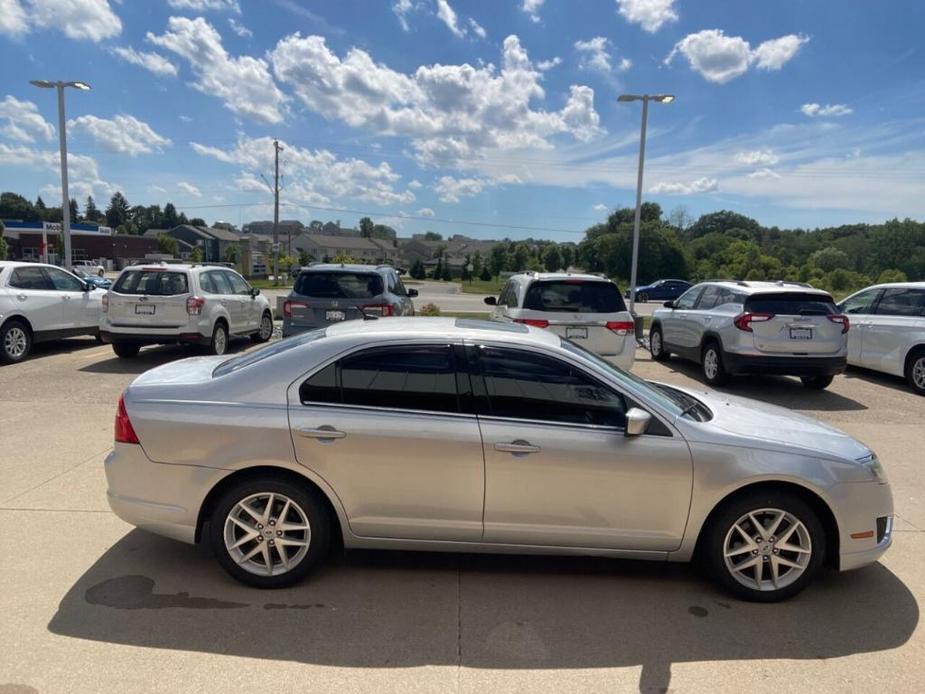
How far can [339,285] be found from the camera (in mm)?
10047

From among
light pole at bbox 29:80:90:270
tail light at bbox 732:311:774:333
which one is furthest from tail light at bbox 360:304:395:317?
light pole at bbox 29:80:90:270

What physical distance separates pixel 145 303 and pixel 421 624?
925 centimetres

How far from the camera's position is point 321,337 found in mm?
3871

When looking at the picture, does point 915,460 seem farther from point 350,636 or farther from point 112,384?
point 112,384

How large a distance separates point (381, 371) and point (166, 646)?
169 cm

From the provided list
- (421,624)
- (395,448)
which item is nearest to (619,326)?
(395,448)

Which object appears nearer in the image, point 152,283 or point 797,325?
point 797,325

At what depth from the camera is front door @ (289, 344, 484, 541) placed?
11.4 ft

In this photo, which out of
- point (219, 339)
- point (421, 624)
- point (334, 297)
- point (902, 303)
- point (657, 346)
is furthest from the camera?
point (657, 346)

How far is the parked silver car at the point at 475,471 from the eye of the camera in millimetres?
3471

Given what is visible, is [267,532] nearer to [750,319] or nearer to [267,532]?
[267,532]

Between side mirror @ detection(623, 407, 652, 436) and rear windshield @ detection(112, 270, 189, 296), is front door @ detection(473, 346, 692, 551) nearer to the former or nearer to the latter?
side mirror @ detection(623, 407, 652, 436)

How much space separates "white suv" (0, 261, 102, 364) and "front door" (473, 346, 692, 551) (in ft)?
33.1

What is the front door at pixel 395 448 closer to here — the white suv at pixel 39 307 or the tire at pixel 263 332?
the white suv at pixel 39 307
